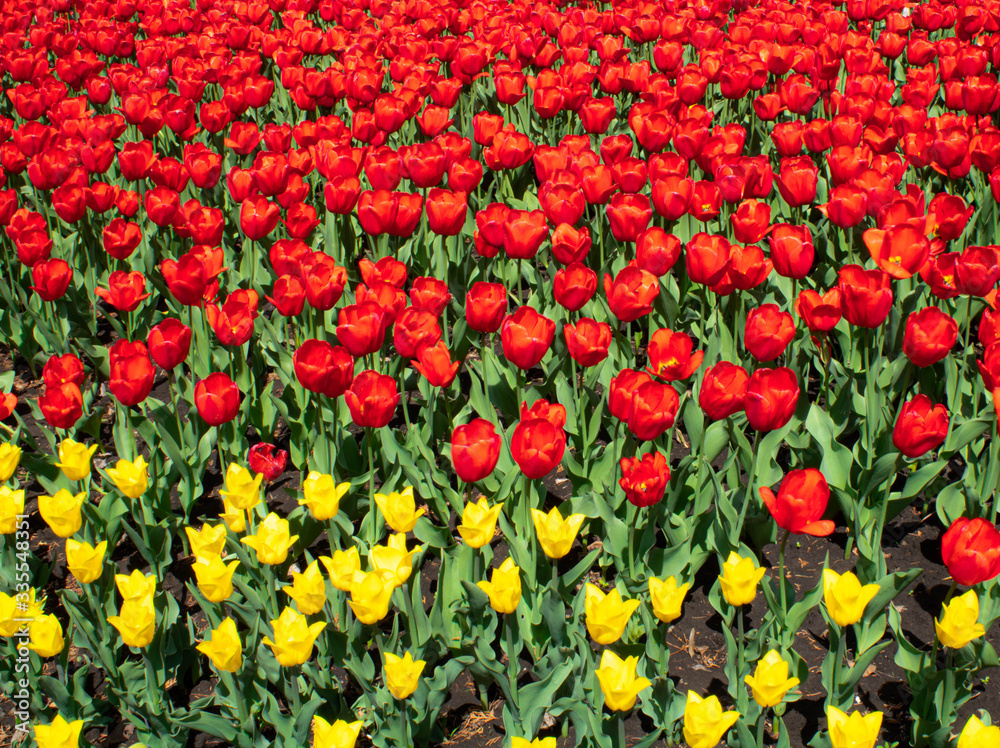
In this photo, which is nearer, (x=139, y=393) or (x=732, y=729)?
(x=732, y=729)

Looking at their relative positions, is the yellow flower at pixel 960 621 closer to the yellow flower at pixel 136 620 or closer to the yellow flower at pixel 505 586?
the yellow flower at pixel 505 586

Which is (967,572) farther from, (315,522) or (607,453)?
(315,522)

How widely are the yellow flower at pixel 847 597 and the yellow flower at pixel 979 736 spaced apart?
12.8 inches

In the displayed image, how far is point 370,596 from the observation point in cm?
206

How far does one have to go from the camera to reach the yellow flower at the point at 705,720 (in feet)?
6.29

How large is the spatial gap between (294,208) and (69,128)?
Result: 1702 millimetres

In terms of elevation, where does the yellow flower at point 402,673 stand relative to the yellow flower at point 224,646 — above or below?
below

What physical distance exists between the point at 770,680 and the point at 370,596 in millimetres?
864

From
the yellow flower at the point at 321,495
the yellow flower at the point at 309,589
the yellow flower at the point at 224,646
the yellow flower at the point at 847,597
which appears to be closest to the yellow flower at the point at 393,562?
the yellow flower at the point at 309,589

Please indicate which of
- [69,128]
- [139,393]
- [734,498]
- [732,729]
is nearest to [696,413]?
[734,498]

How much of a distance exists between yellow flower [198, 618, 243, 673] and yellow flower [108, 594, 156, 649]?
0.17m

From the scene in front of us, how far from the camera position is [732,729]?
232 cm

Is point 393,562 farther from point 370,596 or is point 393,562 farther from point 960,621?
point 960,621

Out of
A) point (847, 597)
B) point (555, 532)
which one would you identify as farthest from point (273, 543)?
point (847, 597)
